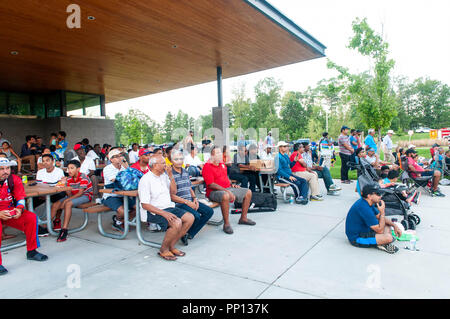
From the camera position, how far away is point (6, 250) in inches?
166

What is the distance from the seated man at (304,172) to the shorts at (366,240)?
10.7ft

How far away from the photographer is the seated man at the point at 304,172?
7301 mm

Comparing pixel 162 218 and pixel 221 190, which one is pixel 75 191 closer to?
pixel 162 218

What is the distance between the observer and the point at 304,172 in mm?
7367

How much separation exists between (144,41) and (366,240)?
7.16 meters

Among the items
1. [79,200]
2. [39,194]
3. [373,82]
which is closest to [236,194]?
Result: [79,200]

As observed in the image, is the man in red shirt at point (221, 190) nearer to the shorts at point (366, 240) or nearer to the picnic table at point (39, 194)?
the shorts at point (366, 240)

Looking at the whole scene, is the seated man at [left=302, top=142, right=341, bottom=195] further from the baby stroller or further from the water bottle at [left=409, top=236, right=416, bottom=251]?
the water bottle at [left=409, top=236, right=416, bottom=251]

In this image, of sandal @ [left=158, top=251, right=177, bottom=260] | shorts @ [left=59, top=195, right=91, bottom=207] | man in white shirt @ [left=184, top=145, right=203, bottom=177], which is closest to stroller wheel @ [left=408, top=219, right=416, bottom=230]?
sandal @ [left=158, top=251, right=177, bottom=260]

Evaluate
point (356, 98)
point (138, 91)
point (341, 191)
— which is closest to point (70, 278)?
point (341, 191)

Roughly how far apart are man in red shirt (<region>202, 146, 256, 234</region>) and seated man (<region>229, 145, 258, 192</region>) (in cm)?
171

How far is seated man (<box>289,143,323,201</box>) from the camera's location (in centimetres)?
730
